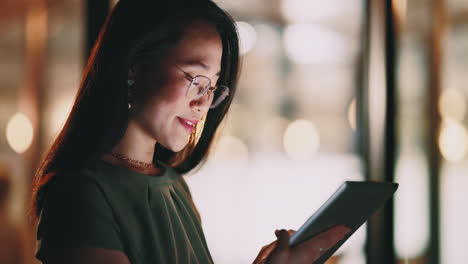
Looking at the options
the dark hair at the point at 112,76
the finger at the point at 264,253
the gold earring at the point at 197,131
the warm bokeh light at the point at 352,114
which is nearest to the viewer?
the dark hair at the point at 112,76

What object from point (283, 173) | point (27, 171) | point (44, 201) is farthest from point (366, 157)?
point (27, 171)

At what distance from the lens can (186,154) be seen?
45.0 inches

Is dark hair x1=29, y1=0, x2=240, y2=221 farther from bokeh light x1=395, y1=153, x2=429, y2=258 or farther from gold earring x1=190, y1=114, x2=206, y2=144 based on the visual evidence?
bokeh light x1=395, y1=153, x2=429, y2=258

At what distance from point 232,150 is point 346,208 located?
1.40 metres

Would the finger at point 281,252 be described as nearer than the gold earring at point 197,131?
Yes

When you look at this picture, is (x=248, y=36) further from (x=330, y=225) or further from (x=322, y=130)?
(x=330, y=225)

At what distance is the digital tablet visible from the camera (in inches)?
33.8

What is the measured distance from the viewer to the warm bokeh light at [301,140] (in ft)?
7.39

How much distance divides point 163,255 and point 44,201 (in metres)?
0.23

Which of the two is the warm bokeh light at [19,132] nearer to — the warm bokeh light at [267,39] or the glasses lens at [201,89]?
the warm bokeh light at [267,39]

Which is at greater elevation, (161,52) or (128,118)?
(161,52)

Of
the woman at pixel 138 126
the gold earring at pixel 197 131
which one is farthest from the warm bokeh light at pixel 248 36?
the woman at pixel 138 126

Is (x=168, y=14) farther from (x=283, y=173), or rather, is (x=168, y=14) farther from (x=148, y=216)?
(x=283, y=173)

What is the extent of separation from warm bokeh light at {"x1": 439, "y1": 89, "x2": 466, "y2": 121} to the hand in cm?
162
